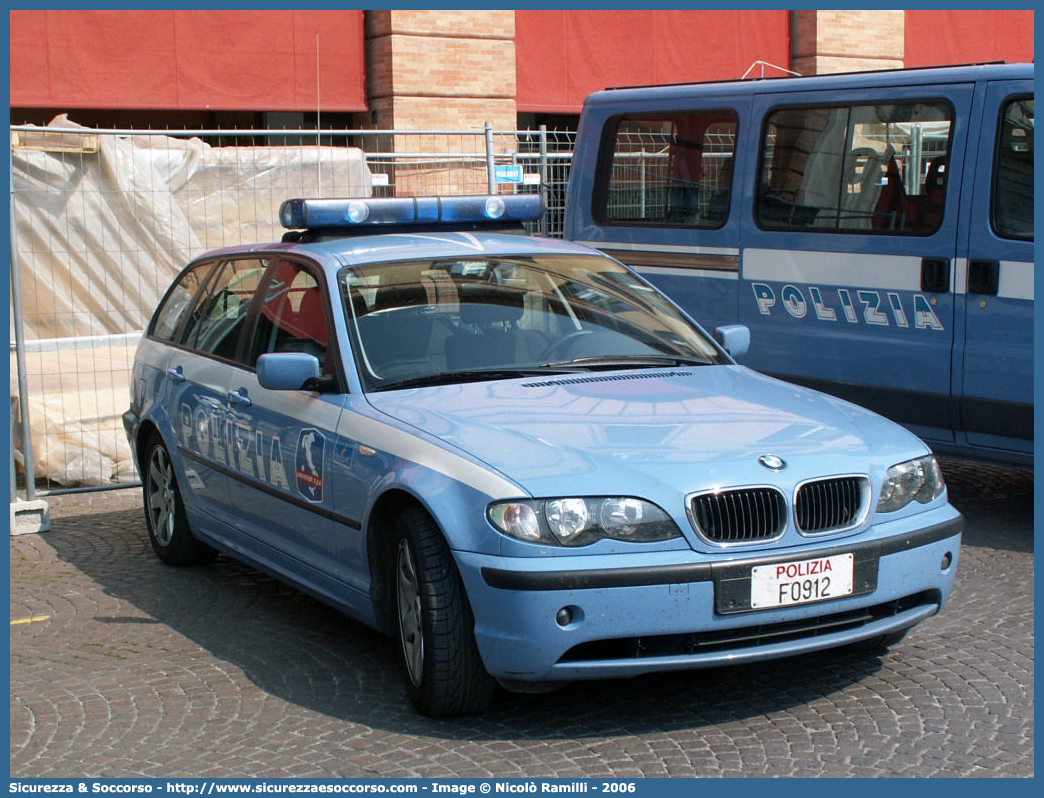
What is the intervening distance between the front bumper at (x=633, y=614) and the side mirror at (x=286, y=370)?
1.19m

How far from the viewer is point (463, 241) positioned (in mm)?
5984

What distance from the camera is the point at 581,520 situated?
4.20 meters

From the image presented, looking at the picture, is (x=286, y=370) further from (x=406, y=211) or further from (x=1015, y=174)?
(x=1015, y=174)

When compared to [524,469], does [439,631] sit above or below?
below

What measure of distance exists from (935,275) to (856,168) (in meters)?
0.77

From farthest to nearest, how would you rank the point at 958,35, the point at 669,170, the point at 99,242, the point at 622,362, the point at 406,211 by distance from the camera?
the point at 958,35 < the point at 99,242 < the point at 669,170 < the point at 406,211 < the point at 622,362

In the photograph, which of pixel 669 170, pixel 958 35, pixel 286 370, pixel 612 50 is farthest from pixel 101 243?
pixel 958 35

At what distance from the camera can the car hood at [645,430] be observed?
4277 mm

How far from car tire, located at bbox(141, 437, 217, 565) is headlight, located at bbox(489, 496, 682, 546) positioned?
2.84m

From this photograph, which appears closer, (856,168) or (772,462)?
(772,462)

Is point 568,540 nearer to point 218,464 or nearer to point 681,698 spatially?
point 681,698

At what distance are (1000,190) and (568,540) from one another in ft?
12.1

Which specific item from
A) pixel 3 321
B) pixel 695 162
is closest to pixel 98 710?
pixel 3 321

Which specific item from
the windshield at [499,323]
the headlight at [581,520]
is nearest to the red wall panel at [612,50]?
the windshield at [499,323]
